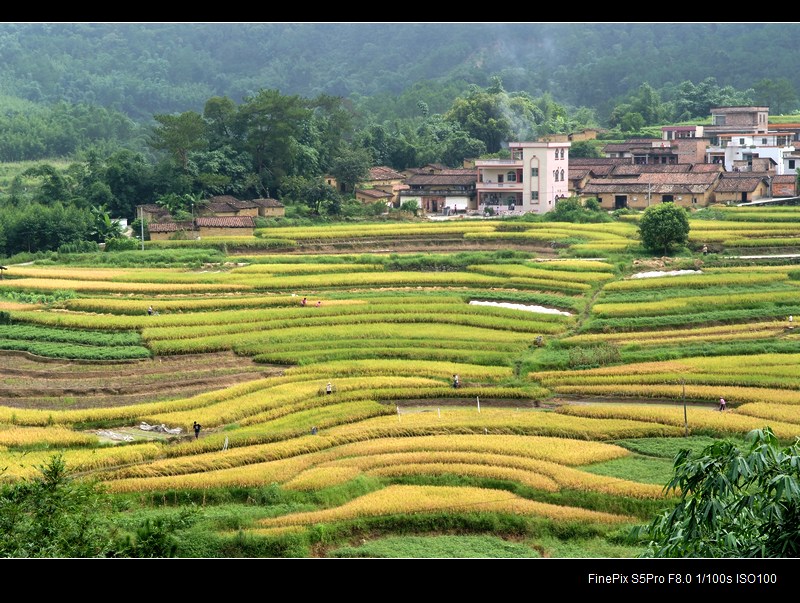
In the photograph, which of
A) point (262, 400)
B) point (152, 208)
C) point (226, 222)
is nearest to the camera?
point (262, 400)

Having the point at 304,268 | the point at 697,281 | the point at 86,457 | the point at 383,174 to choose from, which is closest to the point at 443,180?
the point at 383,174

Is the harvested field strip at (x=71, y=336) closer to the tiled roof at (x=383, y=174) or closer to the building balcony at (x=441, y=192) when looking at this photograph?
the building balcony at (x=441, y=192)

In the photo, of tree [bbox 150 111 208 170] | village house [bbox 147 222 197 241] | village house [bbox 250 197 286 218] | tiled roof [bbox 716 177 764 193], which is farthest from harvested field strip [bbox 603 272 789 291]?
tree [bbox 150 111 208 170]

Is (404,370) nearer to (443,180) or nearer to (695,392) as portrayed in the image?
(695,392)

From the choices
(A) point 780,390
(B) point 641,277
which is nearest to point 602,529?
(A) point 780,390

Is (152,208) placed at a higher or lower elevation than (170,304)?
higher

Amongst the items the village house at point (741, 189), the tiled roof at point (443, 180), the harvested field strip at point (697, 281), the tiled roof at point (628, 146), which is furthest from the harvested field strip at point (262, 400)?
the tiled roof at point (628, 146)
